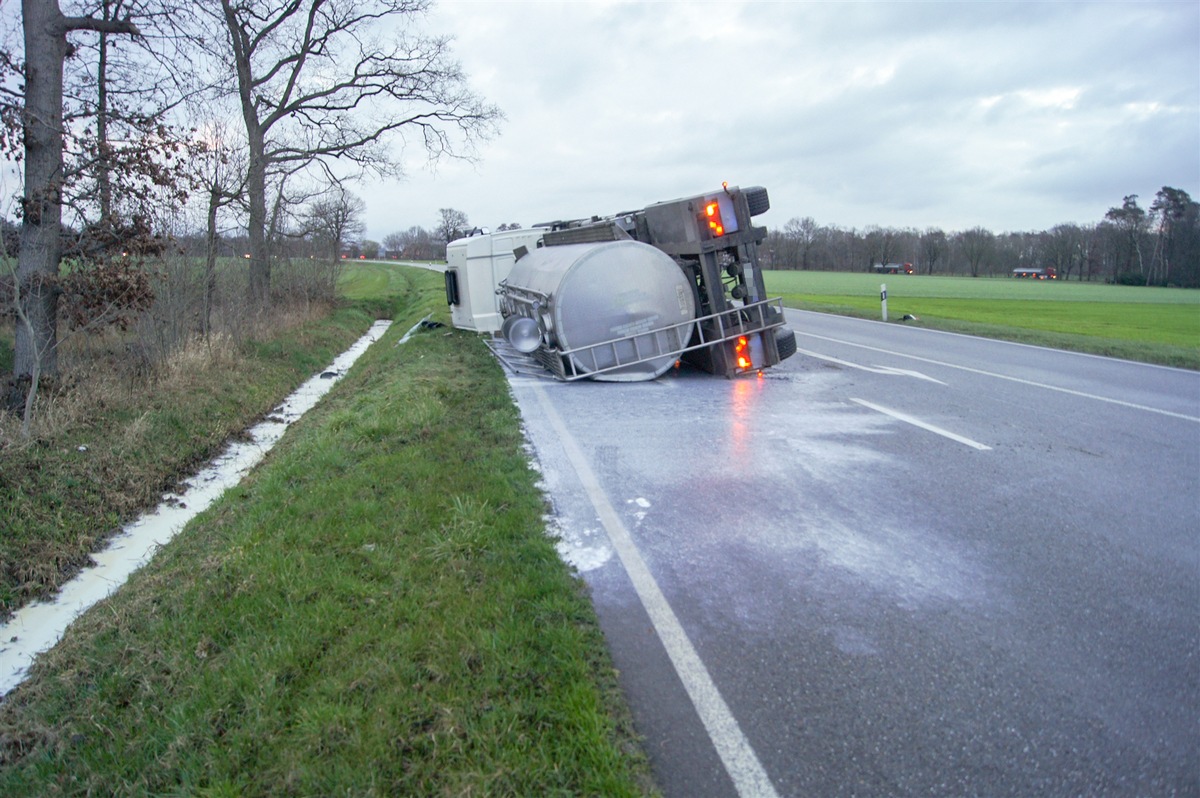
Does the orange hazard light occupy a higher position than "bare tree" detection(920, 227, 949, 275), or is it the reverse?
"bare tree" detection(920, 227, 949, 275)

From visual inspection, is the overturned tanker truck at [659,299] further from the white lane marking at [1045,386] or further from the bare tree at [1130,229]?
the bare tree at [1130,229]

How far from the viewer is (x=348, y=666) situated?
3.70m

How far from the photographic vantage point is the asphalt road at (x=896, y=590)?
300 cm

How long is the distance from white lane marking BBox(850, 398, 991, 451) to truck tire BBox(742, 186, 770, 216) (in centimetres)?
316

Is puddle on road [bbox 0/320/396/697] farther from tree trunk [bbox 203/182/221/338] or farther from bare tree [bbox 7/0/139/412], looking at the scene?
tree trunk [bbox 203/182/221/338]

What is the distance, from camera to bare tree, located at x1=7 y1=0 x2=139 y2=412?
9.97 metres

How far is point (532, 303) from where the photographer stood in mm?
11820

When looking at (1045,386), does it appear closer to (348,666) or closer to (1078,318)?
(348,666)

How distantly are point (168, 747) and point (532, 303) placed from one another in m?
8.93

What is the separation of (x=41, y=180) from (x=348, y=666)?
9.66 metres

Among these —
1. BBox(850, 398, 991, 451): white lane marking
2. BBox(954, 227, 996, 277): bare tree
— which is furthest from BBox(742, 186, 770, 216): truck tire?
BBox(954, 227, 996, 277): bare tree

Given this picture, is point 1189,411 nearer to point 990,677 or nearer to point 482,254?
point 990,677

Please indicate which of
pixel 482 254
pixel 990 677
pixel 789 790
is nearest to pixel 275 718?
pixel 789 790

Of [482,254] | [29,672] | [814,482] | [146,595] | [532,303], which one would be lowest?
[29,672]
